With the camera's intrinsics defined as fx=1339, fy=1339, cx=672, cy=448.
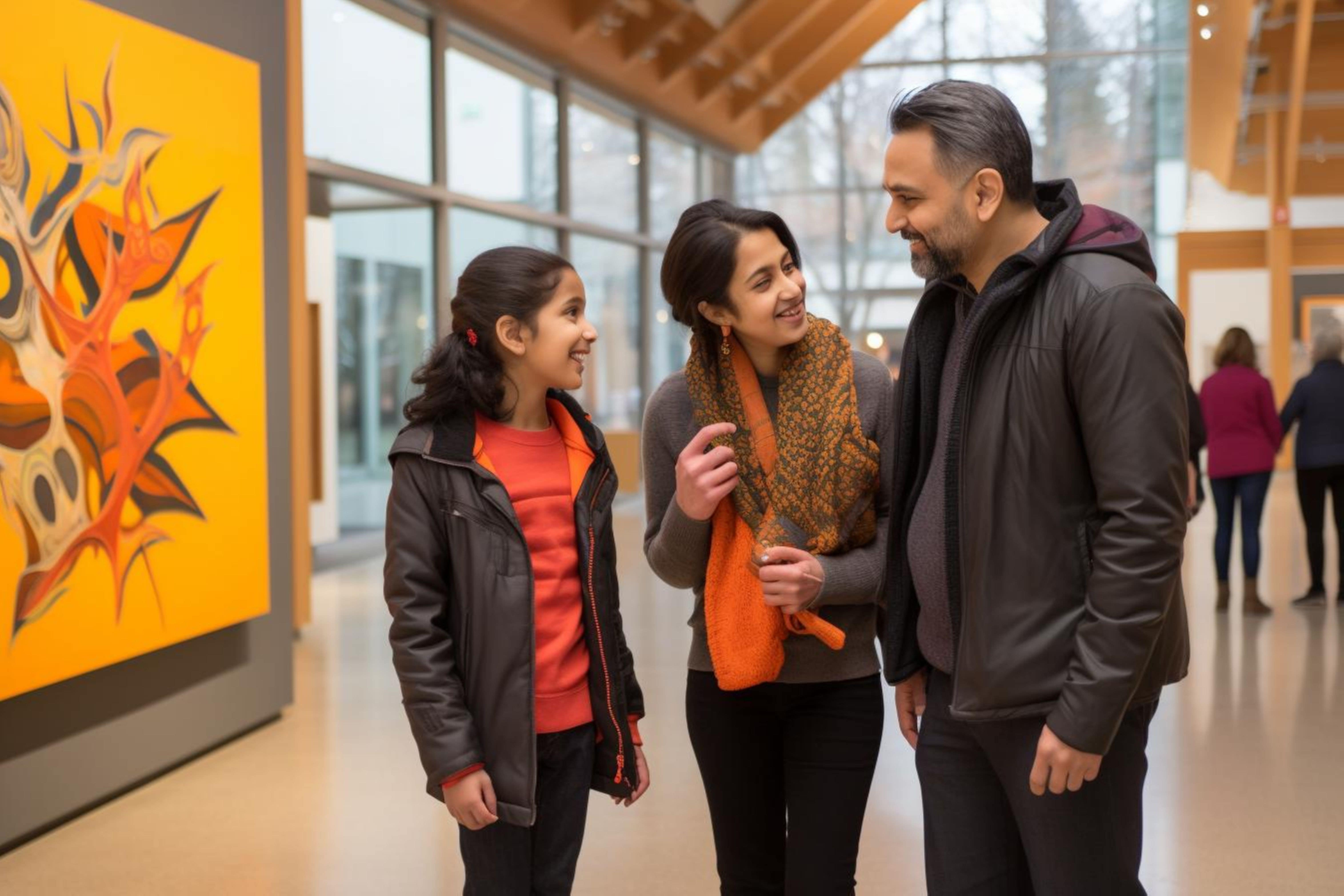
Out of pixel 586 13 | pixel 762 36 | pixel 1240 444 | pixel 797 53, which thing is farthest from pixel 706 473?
pixel 797 53

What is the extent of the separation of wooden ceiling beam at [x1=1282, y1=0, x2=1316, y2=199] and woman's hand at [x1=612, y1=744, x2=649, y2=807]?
13919mm

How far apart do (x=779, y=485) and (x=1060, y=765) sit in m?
0.77

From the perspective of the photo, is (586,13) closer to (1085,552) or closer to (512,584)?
(512,584)

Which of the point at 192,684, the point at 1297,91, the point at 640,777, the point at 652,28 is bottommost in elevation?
the point at 192,684

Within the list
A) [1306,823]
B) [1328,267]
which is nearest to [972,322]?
[1306,823]

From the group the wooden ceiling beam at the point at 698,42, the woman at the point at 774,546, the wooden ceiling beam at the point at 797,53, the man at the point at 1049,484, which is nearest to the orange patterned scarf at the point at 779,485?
the woman at the point at 774,546

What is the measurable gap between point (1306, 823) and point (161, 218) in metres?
4.46

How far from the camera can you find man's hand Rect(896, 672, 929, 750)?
7.81 feet

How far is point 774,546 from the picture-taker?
2432mm

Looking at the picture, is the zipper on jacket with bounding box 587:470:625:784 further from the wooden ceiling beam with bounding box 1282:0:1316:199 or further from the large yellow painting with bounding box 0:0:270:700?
the wooden ceiling beam with bounding box 1282:0:1316:199

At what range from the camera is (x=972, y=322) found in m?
2.03

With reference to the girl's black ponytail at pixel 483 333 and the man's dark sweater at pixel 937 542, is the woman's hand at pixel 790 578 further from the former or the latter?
the girl's black ponytail at pixel 483 333

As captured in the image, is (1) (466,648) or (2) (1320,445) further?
(2) (1320,445)

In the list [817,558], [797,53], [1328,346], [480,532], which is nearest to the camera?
[480,532]
